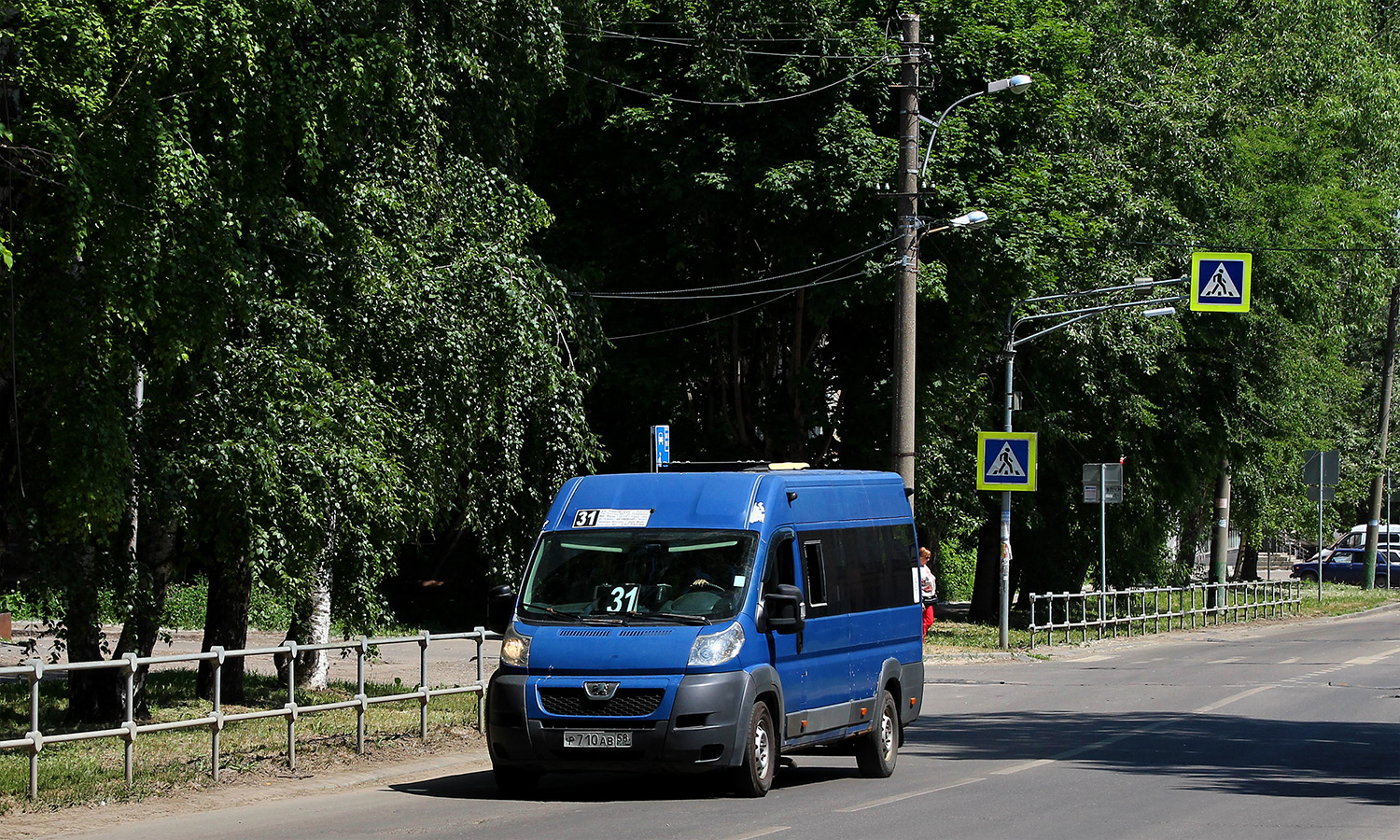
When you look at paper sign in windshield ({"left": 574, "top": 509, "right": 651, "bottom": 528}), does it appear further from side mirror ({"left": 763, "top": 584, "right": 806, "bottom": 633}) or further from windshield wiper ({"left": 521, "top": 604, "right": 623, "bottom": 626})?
side mirror ({"left": 763, "top": 584, "right": 806, "bottom": 633})

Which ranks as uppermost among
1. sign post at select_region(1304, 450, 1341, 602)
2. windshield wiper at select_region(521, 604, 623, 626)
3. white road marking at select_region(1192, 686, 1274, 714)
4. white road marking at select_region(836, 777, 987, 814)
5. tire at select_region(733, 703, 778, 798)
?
sign post at select_region(1304, 450, 1341, 602)

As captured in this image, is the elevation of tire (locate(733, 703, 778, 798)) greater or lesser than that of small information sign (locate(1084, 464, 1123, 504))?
lesser

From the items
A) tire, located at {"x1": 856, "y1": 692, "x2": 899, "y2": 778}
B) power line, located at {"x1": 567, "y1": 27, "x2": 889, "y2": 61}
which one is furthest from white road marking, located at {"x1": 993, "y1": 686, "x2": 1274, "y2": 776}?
power line, located at {"x1": 567, "y1": 27, "x2": 889, "y2": 61}

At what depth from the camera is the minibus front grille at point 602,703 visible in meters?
11.7

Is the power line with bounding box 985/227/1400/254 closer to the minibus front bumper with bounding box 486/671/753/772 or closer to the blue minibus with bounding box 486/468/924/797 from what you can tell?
the blue minibus with bounding box 486/468/924/797

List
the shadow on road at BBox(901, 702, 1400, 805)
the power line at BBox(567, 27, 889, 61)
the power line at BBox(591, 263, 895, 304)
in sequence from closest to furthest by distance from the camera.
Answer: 1. the shadow on road at BBox(901, 702, 1400, 805)
2. the power line at BBox(567, 27, 889, 61)
3. the power line at BBox(591, 263, 895, 304)

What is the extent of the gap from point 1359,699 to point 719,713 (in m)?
12.9

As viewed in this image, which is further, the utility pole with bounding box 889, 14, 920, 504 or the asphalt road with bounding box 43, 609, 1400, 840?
the utility pole with bounding box 889, 14, 920, 504

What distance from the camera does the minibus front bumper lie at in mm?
11672

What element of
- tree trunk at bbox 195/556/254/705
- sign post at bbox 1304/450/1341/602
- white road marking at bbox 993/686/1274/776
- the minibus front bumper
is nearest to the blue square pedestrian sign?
white road marking at bbox 993/686/1274/776

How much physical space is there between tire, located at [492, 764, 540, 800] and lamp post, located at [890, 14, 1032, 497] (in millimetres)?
10960

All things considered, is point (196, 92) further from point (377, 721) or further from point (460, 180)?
point (377, 721)

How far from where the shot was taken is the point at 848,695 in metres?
13.5

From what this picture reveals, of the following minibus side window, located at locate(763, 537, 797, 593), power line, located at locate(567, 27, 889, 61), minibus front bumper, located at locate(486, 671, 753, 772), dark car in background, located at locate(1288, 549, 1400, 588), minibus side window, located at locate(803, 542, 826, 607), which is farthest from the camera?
dark car in background, located at locate(1288, 549, 1400, 588)
